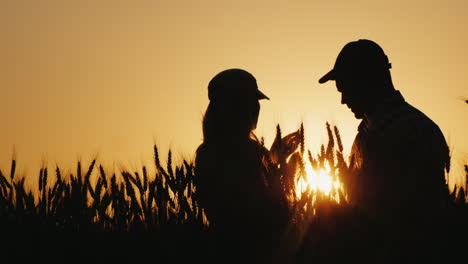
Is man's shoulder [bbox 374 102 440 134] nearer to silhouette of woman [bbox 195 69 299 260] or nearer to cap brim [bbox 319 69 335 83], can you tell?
silhouette of woman [bbox 195 69 299 260]

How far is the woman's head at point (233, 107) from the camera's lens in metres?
2.71

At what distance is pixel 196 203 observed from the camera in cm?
223

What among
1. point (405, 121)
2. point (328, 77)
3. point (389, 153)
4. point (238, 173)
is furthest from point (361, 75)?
point (238, 173)

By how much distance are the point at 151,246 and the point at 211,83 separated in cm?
115

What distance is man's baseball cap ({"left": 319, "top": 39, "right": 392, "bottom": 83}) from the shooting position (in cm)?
349

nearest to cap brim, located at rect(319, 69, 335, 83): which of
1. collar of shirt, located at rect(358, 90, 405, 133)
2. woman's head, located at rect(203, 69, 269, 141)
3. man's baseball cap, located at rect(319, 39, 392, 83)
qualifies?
man's baseball cap, located at rect(319, 39, 392, 83)

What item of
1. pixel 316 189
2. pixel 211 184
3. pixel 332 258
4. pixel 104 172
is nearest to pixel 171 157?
pixel 211 184

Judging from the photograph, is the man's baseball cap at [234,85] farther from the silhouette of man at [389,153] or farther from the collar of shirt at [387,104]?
the collar of shirt at [387,104]

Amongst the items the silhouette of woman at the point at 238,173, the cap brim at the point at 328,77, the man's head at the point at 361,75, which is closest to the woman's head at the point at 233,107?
the silhouette of woman at the point at 238,173

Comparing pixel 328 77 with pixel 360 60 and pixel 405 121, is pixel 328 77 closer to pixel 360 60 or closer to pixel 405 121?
pixel 360 60

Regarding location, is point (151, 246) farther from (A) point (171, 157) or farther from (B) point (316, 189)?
(B) point (316, 189)

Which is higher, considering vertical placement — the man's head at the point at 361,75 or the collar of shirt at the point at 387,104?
the man's head at the point at 361,75

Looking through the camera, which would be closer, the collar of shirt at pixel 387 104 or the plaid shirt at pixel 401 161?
the plaid shirt at pixel 401 161

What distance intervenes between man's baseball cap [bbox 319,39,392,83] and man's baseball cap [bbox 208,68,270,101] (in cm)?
100
